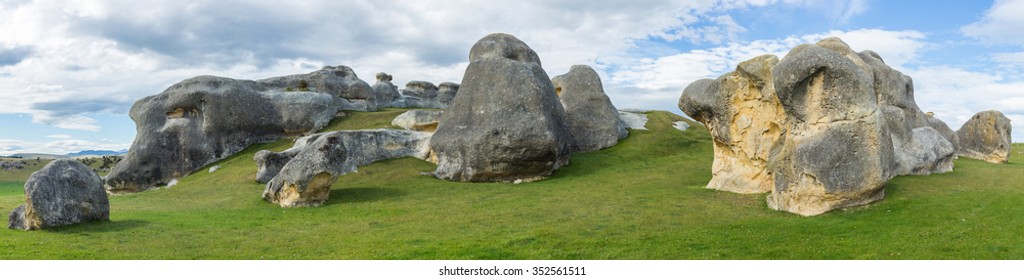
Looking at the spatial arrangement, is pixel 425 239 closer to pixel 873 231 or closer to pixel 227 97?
pixel 873 231

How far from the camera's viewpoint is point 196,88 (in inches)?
1586

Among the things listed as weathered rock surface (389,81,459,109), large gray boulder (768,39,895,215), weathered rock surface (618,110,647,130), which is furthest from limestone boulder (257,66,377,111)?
large gray boulder (768,39,895,215)

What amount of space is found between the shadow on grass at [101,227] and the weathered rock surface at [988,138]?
45606 millimetres

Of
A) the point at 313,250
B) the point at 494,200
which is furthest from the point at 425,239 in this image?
the point at 494,200

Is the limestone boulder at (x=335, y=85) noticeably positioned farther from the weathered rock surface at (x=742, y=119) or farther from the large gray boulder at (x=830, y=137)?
the large gray boulder at (x=830, y=137)

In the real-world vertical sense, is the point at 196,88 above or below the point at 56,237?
above

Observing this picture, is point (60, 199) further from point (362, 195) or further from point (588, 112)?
point (588, 112)

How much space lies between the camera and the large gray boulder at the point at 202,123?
38.5m

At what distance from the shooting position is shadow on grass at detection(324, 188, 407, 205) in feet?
88.4

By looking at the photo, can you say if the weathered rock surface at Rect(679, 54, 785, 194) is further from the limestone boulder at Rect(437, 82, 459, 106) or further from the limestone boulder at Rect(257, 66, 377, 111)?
the limestone boulder at Rect(437, 82, 459, 106)

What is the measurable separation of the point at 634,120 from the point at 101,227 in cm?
3302

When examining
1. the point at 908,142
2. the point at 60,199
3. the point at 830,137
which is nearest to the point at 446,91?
the point at 908,142

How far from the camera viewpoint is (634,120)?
45844 millimetres

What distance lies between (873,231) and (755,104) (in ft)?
29.4
